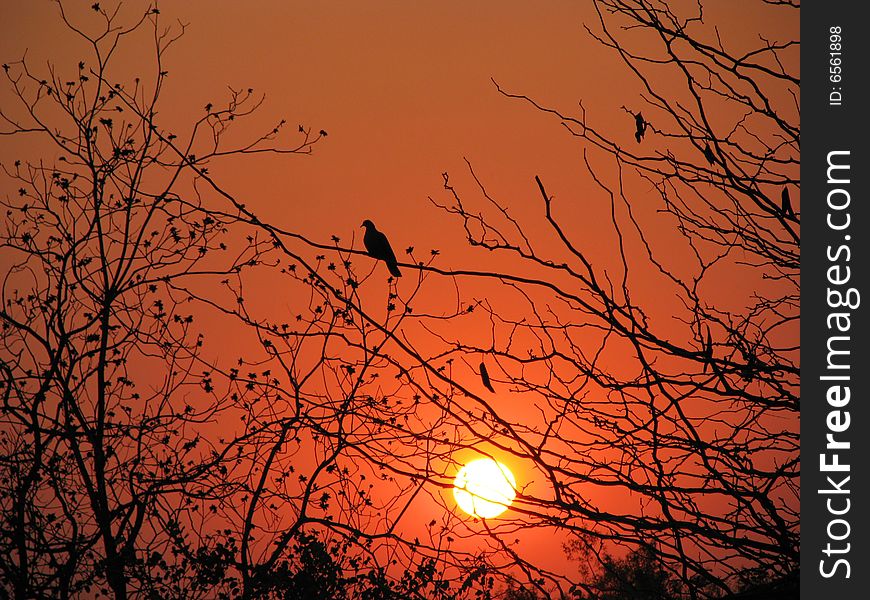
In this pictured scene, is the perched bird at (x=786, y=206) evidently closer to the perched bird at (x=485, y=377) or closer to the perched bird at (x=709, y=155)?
the perched bird at (x=709, y=155)

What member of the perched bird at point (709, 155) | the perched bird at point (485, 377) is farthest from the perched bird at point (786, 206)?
the perched bird at point (485, 377)

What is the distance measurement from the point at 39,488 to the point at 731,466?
3970 millimetres

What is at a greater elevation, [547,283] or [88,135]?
[88,135]

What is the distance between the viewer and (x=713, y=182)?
112 inches

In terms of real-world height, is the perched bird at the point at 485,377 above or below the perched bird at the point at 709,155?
below

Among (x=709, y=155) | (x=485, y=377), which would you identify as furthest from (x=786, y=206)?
(x=485, y=377)

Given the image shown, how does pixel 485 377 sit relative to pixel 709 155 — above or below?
below

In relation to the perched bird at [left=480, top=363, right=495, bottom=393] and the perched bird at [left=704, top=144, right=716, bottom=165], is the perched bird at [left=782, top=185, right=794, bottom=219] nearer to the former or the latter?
the perched bird at [left=704, top=144, right=716, bottom=165]

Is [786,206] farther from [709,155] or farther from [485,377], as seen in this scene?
[485,377]

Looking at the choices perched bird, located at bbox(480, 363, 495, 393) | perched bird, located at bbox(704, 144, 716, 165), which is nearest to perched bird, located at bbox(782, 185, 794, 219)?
perched bird, located at bbox(704, 144, 716, 165)

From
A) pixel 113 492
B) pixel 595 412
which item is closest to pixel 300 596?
pixel 113 492

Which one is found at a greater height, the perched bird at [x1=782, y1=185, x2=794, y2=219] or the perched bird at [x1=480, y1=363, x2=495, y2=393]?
the perched bird at [x1=782, y1=185, x2=794, y2=219]

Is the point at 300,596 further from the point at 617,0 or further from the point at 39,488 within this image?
the point at 617,0

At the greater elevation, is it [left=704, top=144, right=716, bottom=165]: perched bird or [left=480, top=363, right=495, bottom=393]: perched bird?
[left=704, top=144, right=716, bottom=165]: perched bird
